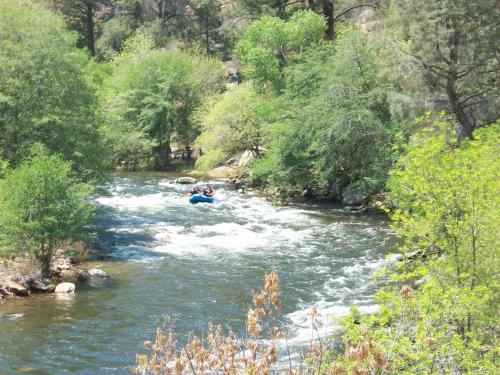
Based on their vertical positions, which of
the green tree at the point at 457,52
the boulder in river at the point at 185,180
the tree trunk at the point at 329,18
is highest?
the tree trunk at the point at 329,18

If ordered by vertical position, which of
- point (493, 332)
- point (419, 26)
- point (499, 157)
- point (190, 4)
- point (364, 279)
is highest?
point (190, 4)

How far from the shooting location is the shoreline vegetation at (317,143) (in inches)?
309

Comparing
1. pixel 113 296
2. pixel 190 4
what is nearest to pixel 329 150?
pixel 113 296

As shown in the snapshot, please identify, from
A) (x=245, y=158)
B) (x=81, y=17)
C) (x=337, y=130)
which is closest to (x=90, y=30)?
(x=81, y=17)

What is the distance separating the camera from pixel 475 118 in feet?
84.1

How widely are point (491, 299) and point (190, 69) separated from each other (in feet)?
140

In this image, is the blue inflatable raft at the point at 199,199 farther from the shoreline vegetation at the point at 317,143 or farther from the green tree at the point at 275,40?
the green tree at the point at 275,40

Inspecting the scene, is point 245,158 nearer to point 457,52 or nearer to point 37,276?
point 457,52

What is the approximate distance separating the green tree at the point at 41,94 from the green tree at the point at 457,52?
44.3ft

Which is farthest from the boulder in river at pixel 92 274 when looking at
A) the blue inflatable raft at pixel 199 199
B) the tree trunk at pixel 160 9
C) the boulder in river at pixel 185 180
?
the tree trunk at pixel 160 9

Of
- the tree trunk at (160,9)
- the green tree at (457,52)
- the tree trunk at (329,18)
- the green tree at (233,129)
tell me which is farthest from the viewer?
the tree trunk at (160,9)

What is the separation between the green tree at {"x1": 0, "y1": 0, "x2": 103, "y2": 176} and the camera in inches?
918

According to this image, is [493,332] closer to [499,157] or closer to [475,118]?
[499,157]

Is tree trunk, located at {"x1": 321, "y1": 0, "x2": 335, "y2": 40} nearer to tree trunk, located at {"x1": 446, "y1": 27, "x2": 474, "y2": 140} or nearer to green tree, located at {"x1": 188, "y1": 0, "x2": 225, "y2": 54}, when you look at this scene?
tree trunk, located at {"x1": 446, "y1": 27, "x2": 474, "y2": 140}
